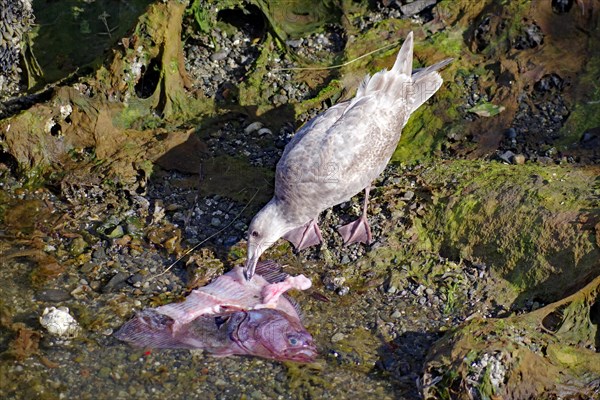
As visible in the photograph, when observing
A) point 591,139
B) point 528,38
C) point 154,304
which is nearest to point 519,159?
point 591,139

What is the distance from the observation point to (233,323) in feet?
19.6

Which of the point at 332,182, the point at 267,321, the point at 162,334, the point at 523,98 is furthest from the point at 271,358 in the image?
the point at 523,98

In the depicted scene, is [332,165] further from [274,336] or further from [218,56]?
[218,56]

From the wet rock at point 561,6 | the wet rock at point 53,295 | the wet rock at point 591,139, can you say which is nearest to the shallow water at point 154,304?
the wet rock at point 53,295

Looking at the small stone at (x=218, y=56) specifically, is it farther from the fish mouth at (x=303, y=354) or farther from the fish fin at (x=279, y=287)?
the fish mouth at (x=303, y=354)

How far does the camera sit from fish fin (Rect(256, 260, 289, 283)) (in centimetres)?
640

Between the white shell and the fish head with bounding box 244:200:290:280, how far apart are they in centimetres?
132

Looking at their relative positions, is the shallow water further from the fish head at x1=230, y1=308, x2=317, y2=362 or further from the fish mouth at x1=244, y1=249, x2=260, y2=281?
the fish mouth at x1=244, y1=249, x2=260, y2=281

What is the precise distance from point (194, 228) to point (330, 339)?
1671mm

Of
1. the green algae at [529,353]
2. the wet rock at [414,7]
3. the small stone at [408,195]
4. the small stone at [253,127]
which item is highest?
the wet rock at [414,7]

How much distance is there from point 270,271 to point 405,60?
7.32ft

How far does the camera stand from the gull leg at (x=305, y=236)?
666 centimetres

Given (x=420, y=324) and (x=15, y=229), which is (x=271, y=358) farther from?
(x=15, y=229)

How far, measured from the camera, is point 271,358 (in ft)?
18.5
